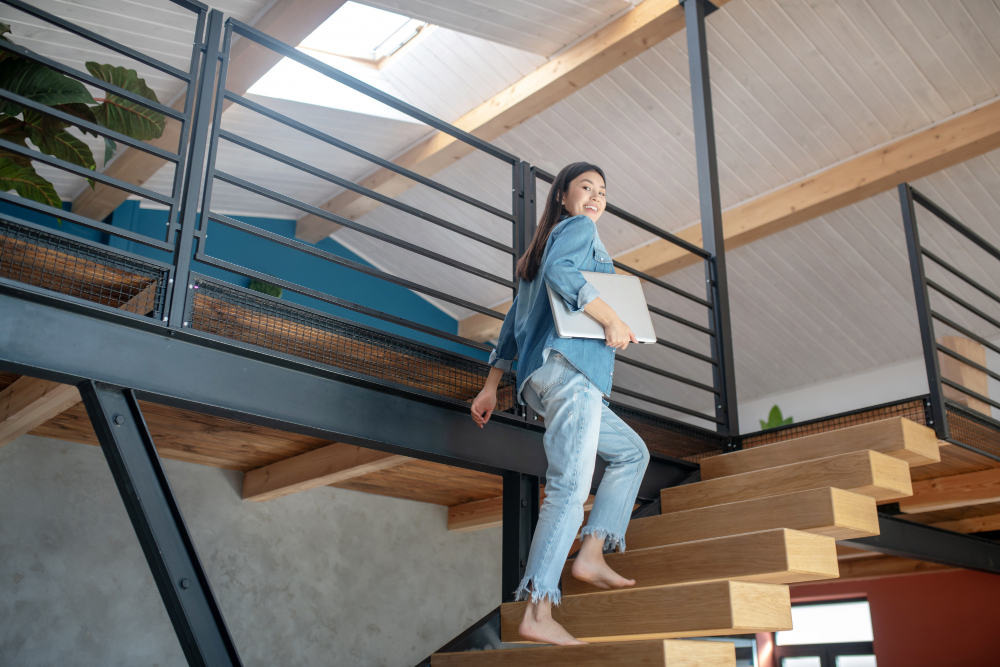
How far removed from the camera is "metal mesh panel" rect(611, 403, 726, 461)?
298 cm

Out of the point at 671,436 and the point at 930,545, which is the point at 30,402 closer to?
the point at 671,436

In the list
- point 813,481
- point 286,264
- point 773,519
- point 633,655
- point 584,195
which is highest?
point 286,264

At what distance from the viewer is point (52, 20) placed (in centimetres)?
186

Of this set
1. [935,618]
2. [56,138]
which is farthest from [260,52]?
[935,618]

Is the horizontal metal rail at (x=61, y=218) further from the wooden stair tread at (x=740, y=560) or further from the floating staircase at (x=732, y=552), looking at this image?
the wooden stair tread at (x=740, y=560)

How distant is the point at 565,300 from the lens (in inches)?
77.0

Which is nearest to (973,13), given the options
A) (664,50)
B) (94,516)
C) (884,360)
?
(664,50)

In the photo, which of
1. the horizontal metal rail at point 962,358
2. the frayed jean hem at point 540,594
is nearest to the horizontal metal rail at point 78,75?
the frayed jean hem at point 540,594

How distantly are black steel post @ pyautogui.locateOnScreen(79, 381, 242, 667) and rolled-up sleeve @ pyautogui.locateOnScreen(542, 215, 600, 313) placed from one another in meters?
0.98

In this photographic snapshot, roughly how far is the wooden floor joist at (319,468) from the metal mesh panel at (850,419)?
1440 millimetres

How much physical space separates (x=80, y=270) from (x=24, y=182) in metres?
1.10

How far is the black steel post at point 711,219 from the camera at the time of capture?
3.39 metres

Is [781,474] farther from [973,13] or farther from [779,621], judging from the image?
[973,13]

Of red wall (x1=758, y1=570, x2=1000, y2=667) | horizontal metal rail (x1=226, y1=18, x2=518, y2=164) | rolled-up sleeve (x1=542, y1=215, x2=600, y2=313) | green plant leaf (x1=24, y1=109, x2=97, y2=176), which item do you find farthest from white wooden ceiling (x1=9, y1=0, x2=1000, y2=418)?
rolled-up sleeve (x1=542, y1=215, x2=600, y2=313)
